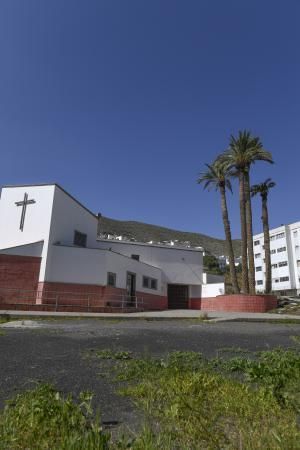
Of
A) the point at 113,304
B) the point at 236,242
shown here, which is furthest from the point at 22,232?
the point at 236,242

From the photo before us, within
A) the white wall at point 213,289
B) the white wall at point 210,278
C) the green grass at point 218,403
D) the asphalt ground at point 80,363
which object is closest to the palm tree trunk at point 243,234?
the white wall at point 213,289

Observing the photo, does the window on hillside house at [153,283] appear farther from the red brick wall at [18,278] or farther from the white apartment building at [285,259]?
the white apartment building at [285,259]

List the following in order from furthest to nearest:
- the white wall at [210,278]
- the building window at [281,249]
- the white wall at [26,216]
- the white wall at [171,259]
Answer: the building window at [281,249] → the white wall at [210,278] → the white wall at [171,259] → the white wall at [26,216]

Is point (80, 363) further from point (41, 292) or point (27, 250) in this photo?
point (27, 250)

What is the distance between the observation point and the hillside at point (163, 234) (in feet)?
411

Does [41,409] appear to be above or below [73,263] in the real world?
below

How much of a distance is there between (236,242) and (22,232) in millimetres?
128870

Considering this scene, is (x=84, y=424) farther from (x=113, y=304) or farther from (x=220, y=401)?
(x=113, y=304)

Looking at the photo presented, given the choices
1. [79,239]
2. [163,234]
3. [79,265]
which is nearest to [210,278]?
[79,239]

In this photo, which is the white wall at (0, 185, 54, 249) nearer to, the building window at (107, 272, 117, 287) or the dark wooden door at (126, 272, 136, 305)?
the building window at (107, 272, 117, 287)

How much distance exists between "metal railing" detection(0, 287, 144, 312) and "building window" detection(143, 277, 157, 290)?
6.61m

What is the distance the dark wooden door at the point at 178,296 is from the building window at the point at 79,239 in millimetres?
12159

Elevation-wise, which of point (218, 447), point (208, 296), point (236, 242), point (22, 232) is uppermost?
point (236, 242)

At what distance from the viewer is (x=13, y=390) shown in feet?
12.1
